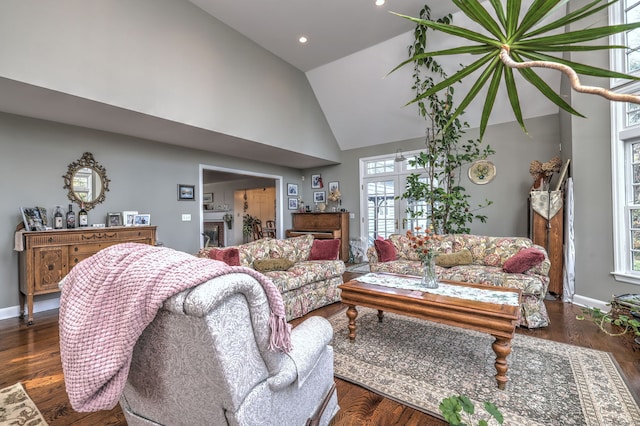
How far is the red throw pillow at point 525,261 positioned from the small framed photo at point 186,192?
488 cm

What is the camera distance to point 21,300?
341 cm

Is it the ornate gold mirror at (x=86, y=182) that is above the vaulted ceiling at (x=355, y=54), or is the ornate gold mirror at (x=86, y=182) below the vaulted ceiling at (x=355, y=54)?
below

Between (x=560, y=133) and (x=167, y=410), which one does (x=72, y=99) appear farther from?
(x=560, y=133)

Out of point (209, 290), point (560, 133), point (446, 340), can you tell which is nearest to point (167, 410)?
point (209, 290)

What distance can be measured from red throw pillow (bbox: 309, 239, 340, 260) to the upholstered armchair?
2.72 m

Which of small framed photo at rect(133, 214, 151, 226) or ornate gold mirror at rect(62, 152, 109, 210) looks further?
small framed photo at rect(133, 214, 151, 226)

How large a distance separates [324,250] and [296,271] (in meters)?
0.74

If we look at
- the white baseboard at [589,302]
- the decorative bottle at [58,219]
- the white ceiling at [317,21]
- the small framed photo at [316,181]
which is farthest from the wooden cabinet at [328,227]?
the decorative bottle at [58,219]

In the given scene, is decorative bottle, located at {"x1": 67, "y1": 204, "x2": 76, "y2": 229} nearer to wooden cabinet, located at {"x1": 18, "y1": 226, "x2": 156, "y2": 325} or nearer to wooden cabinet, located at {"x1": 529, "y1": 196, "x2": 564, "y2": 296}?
wooden cabinet, located at {"x1": 18, "y1": 226, "x2": 156, "y2": 325}

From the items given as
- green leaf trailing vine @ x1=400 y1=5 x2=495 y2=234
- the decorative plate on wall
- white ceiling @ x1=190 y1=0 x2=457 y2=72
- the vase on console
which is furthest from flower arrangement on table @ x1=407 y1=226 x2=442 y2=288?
the decorative plate on wall

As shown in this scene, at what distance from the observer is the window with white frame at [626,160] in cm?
305

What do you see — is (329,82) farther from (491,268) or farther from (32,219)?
(32,219)

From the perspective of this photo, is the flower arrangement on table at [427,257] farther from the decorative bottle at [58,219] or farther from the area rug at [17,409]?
the decorative bottle at [58,219]

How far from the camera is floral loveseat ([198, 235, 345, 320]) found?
10.2 ft
